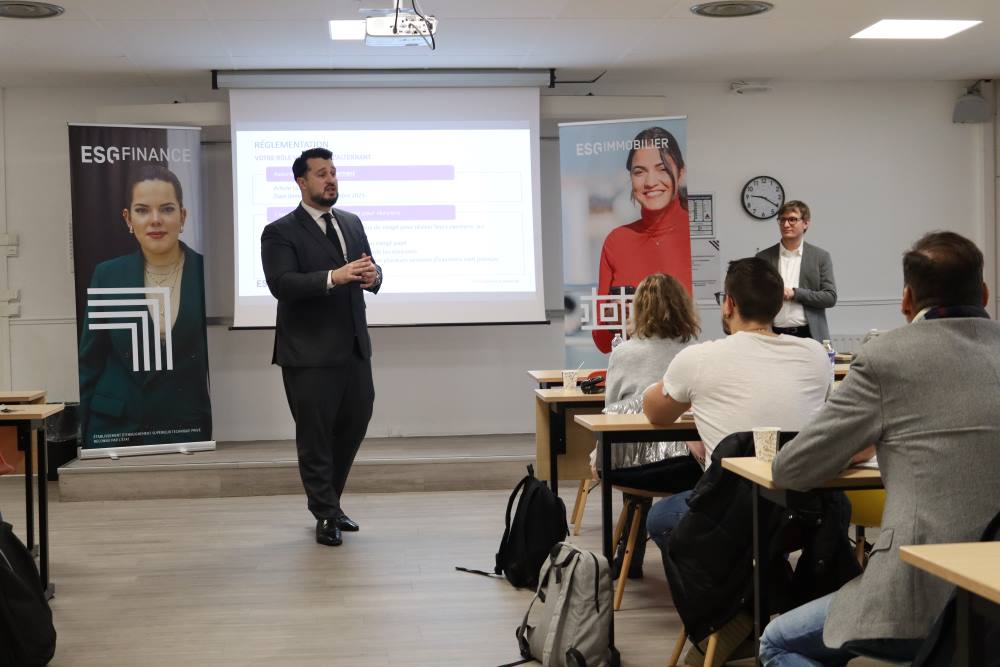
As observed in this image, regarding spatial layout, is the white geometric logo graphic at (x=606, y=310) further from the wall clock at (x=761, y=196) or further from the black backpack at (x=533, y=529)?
the black backpack at (x=533, y=529)

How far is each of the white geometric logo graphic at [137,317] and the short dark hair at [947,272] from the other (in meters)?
5.69

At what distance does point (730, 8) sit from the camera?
5.98m

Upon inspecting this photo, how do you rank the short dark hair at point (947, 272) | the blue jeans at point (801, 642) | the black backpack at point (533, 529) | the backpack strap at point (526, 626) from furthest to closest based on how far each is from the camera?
1. the black backpack at point (533, 529)
2. the backpack strap at point (526, 626)
3. the blue jeans at point (801, 642)
4. the short dark hair at point (947, 272)

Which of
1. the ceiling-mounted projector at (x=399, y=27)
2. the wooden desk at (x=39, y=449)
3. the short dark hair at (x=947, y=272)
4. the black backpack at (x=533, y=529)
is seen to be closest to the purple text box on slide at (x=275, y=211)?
the ceiling-mounted projector at (x=399, y=27)

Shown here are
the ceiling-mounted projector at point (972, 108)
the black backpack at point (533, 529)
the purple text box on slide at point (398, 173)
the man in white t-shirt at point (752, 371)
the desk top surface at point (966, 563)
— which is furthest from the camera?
the ceiling-mounted projector at point (972, 108)

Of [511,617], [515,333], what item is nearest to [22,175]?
[515,333]

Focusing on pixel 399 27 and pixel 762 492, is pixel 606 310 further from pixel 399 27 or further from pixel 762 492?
pixel 762 492

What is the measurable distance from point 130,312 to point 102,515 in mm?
1481

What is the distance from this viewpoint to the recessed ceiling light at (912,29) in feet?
21.1

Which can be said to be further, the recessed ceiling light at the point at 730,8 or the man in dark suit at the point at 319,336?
the recessed ceiling light at the point at 730,8

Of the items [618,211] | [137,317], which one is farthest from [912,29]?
[137,317]

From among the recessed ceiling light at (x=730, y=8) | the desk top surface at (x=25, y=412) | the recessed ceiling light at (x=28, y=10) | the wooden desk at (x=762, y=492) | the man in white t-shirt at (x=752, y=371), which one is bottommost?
the wooden desk at (x=762, y=492)

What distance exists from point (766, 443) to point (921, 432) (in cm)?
56

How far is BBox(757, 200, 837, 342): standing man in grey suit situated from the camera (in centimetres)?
661
